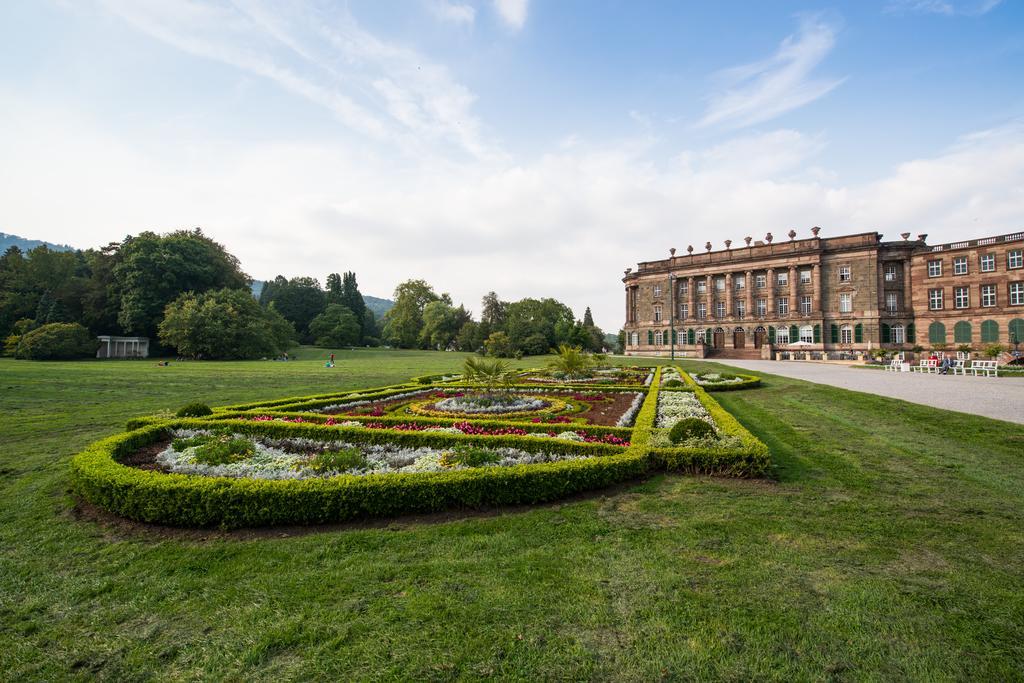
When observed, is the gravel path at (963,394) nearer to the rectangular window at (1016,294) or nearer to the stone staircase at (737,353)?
the stone staircase at (737,353)

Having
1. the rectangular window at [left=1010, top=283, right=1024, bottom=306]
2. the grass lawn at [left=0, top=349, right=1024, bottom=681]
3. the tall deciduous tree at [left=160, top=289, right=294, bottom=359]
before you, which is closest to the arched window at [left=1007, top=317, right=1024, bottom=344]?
the rectangular window at [left=1010, top=283, right=1024, bottom=306]

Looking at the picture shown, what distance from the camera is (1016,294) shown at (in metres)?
44.3

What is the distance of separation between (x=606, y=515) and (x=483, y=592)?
2.32 m

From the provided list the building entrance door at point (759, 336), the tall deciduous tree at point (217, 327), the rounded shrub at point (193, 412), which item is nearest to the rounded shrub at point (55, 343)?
the tall deciduous tree at point (217, 327)

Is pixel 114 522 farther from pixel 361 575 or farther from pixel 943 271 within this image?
pixel 943 271

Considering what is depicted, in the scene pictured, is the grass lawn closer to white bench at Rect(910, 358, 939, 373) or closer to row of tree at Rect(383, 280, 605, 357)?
white bench at Rect(910, 358, 939, 373)

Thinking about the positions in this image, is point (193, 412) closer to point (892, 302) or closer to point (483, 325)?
point (483, 325)

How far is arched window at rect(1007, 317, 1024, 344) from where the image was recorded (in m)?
43.7

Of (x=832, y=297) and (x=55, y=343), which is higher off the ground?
(x=832, y=297)

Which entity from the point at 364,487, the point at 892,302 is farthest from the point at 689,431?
the point at 892,302

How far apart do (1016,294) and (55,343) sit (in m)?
92.0

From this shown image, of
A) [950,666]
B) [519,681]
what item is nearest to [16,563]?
[519,681]

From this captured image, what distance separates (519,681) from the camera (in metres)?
3.00

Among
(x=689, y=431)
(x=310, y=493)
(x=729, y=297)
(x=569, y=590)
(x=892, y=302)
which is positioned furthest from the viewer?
(x=729, y=297)
